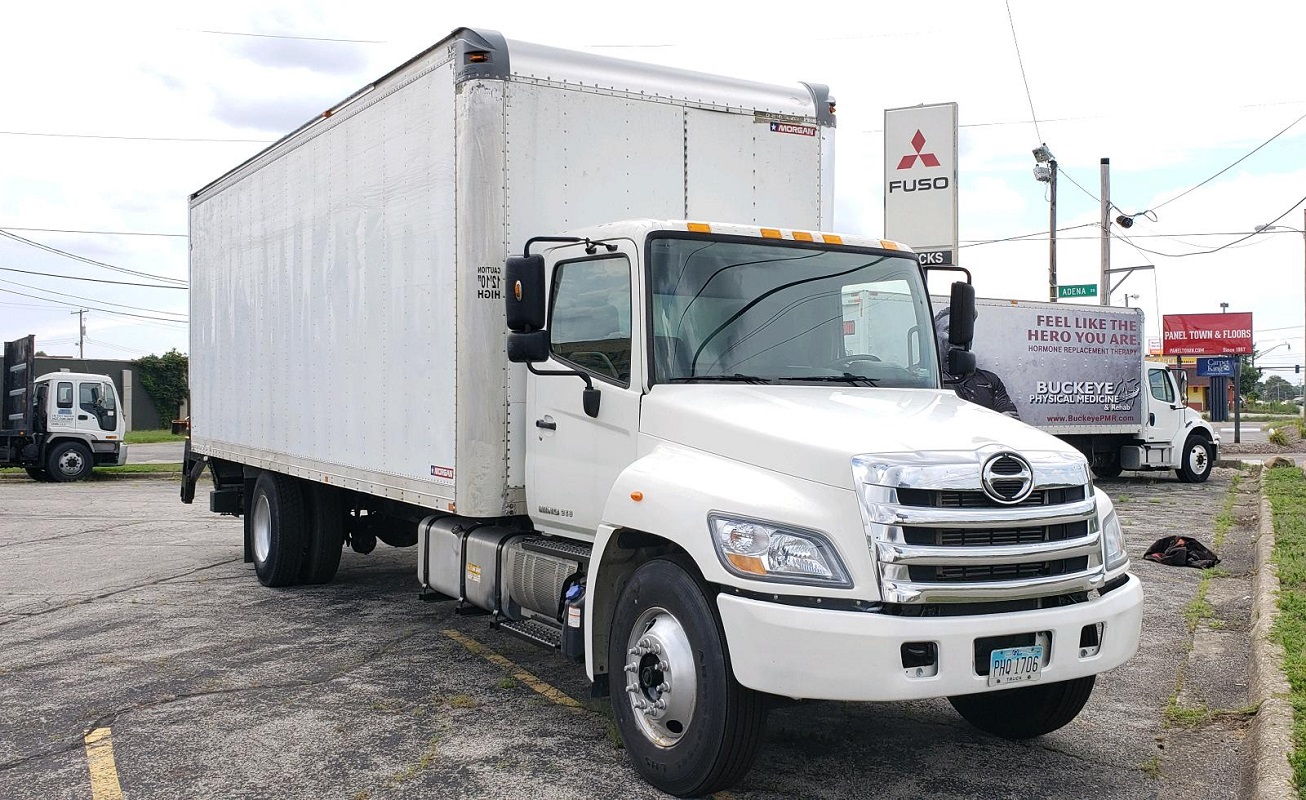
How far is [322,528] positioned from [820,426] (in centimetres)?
646

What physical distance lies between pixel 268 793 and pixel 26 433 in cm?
2433

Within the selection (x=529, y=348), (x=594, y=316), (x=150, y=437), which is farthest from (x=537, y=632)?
(x=150, y=437)

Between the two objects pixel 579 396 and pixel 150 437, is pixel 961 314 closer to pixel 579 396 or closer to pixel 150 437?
pixel 579 396

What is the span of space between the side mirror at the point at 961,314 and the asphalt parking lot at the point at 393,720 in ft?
7.02

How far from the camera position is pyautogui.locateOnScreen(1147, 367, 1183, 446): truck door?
22.6m

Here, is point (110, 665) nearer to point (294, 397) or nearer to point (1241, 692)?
point (294, 397)

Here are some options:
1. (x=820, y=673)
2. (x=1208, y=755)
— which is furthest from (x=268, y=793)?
(x=1208, y=755)

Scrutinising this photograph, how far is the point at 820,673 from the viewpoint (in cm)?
439

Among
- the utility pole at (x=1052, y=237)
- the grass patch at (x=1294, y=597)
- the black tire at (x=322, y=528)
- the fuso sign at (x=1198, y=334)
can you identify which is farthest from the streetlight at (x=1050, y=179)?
the fuso sign at (x=1198, y=334)

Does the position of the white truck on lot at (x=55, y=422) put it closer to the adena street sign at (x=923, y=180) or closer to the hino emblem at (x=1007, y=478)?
the adena street sign at (x=923, y=180)

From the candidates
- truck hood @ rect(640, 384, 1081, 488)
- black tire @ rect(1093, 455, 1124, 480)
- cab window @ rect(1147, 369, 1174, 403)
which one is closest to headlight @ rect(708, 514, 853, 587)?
truck hood @ rect(640, 384, 1081, 488)

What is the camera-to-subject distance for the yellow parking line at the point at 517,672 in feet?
21.8

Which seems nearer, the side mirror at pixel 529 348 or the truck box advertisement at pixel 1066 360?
the side mirror at pixel 529 348

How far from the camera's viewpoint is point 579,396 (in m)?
6.07
